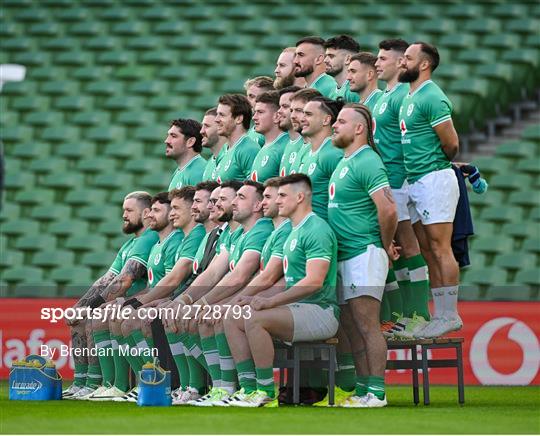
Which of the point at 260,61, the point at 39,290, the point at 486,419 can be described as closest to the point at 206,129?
the point at 486,419

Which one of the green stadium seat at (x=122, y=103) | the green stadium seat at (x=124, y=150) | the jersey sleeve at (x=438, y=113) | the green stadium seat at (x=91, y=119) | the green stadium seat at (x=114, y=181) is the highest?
the green stadium seat at (x=122, y=103)

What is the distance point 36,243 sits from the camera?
1506 centimetres

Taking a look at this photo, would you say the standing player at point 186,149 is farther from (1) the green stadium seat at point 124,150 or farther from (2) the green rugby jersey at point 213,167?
(1) the green stadium seat at point 124,150

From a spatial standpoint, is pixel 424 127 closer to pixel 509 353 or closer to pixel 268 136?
pixel 268 136

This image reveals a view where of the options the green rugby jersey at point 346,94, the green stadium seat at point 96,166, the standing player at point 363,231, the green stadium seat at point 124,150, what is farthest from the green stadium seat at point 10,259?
the standing player at point 363,231

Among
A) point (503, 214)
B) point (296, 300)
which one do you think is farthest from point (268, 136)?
point (503, 214)

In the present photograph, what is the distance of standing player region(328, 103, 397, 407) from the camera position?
7883 millimetres

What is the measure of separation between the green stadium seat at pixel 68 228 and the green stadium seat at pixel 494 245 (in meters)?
4.38

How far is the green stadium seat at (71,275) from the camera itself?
1420 cm

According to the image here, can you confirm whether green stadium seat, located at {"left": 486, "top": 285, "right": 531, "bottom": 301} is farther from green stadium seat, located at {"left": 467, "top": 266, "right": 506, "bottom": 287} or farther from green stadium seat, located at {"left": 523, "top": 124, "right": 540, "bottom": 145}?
green stadium seat, located at {"left": 523, "top": 124, "right": 540, "bottom": 145}

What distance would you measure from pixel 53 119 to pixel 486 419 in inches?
420

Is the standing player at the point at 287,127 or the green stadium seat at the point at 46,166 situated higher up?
the green stadium seat at the point at 46,166

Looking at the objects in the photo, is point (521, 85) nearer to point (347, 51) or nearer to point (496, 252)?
point (496, 252)

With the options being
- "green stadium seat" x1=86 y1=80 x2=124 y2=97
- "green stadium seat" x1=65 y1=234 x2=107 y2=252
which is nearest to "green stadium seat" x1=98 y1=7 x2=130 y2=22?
"green stadium seat" x1=86 y1=80 x2=124 y2=97
